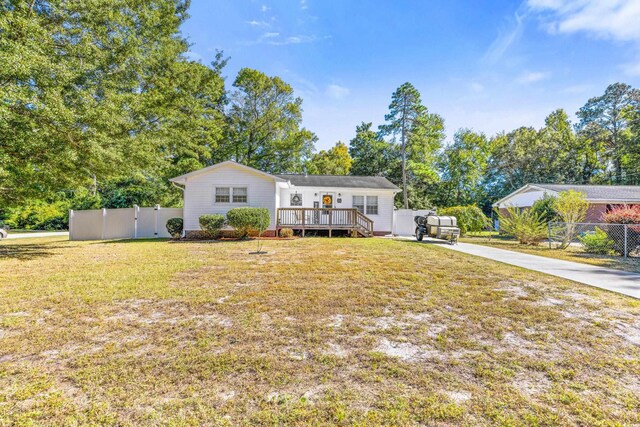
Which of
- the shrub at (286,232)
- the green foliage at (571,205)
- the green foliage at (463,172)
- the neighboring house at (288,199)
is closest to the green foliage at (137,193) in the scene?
the neighboring house at (288,199)

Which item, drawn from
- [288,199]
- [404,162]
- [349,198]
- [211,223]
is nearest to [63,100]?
[211,223]

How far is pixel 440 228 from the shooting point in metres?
13.4

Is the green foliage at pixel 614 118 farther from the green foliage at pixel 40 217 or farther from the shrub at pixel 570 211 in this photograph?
the green foliage at pixel 40 217

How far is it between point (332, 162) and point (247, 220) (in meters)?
21.9

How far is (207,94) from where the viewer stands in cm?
2427

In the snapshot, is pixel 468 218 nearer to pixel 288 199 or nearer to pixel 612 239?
pixel 612 239

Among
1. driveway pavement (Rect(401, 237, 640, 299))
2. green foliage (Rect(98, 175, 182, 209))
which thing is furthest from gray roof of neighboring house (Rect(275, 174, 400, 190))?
green foliage (Rect(98, 175, 182, 209))

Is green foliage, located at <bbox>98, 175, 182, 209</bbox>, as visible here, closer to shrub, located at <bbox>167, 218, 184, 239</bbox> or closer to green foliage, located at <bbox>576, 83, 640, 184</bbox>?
shrub, located at <bbox>167, 218, 184, 239</bbox>

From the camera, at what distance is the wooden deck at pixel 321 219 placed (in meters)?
15.5

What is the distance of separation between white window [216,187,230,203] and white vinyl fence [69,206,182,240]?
8.30ft

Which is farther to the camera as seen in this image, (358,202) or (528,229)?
(358,202)

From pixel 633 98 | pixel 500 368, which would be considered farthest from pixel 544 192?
pixel 633 98

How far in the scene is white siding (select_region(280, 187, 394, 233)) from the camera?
56.3 ft

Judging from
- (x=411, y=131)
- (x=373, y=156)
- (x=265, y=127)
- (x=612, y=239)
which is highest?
(x=411, y=131)
